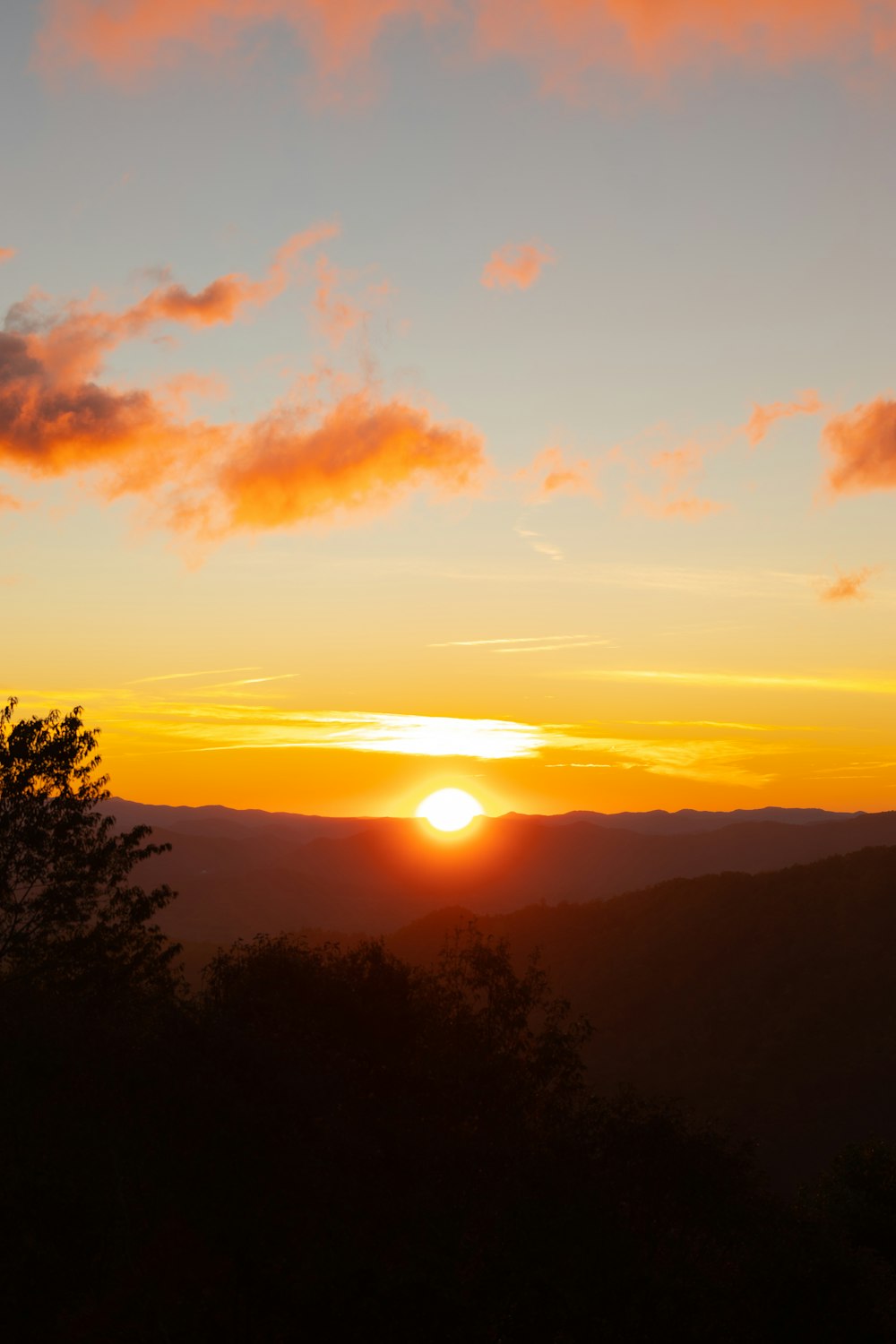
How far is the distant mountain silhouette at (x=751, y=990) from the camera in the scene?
74875 millimetres

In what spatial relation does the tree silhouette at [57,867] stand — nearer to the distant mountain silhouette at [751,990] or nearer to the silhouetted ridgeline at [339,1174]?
the silhouetted ridgeline at [339,1174]

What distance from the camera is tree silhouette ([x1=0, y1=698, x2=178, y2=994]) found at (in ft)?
148

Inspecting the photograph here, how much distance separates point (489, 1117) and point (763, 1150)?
4576 centimetres

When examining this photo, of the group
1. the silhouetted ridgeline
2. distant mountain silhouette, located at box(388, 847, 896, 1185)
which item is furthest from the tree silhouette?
distant mountain silhouette, located at box(388, 847, 896, 1185)

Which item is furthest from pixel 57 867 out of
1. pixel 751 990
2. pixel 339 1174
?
pixel 751 990

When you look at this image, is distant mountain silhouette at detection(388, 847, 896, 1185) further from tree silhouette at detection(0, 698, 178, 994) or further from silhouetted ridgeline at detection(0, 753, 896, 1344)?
tree silhouette at detection(0, 698, 178, 994)

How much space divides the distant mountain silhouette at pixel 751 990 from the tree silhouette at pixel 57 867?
48.3 metres

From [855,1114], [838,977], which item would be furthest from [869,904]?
[855,1114]

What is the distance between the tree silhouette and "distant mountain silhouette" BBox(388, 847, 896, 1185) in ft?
159

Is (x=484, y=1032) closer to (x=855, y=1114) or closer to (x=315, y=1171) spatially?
(x=315, y=1171)

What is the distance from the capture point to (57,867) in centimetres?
4653

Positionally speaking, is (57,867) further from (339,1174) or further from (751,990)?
(751,990)

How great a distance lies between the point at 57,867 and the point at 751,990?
69895 mm

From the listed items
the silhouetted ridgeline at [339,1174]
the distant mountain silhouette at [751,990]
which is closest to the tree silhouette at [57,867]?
the silhouetted ridgeline at [339,1174]
